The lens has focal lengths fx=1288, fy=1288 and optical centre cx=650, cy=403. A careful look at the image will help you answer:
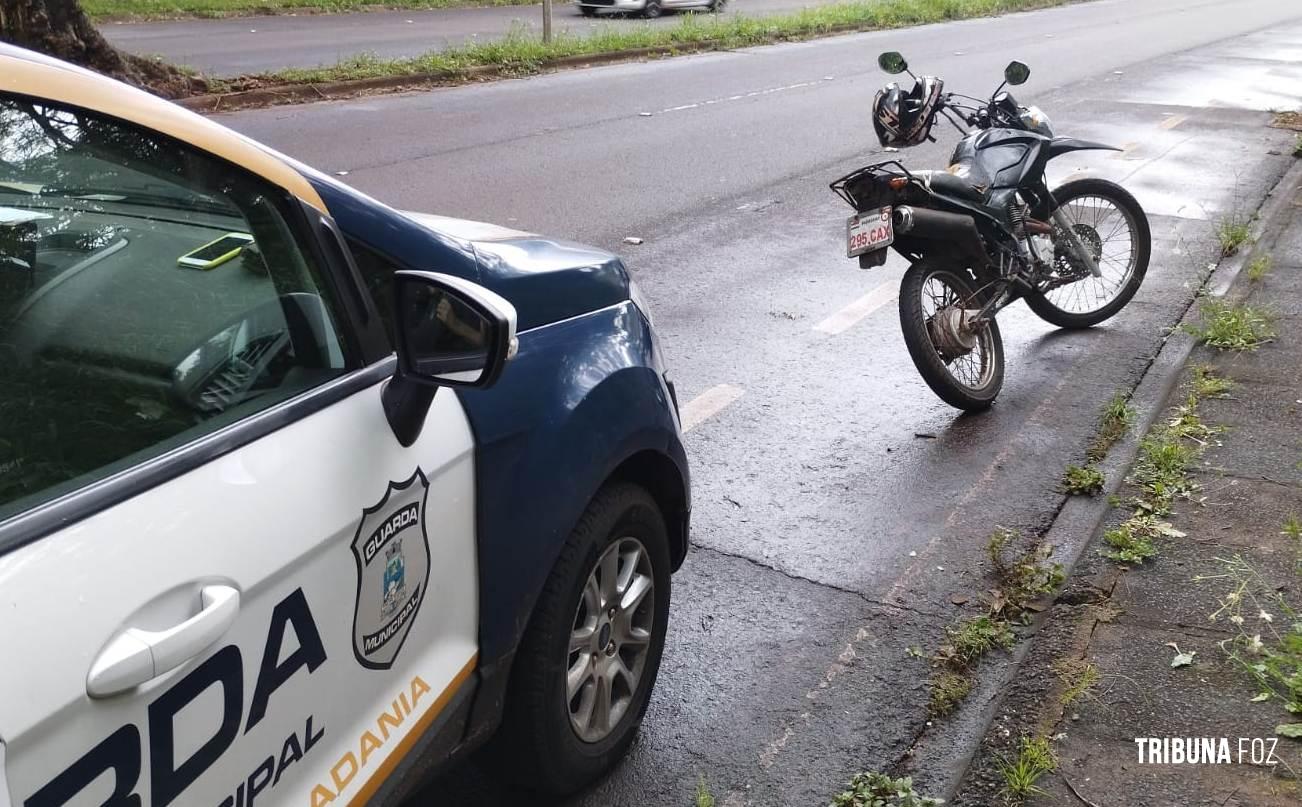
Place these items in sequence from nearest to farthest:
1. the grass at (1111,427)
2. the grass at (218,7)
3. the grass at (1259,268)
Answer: the grass at (1111,427)
the grass at (1259,268)
the grass at (218,7)

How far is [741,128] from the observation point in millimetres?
13070

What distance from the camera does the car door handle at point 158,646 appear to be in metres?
1.52

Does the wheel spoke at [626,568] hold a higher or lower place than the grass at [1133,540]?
higher

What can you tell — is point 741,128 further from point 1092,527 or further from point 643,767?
point 643,767

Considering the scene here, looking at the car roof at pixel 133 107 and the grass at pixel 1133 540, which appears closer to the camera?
the car roof at pixel 133 107

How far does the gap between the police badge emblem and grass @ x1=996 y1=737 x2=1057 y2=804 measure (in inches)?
63.3

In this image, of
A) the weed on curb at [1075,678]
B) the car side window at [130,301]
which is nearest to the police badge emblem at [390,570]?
the car side window at [130,301]

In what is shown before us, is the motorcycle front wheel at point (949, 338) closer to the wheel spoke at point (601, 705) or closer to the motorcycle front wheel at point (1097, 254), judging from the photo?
the motorcycle front wheel at point (1097, 254)

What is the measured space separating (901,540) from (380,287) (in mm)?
2601

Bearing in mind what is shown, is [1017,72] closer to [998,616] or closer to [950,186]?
[950,186]

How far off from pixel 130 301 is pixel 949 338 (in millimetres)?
4025

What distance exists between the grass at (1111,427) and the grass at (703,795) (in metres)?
2.61

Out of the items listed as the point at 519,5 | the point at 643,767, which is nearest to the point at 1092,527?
the point at 643,767

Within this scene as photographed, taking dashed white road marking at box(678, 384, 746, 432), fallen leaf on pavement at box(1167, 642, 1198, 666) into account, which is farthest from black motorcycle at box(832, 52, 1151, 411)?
fallen leaf on pavement at box(1167, 642, 1198, 666)
